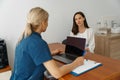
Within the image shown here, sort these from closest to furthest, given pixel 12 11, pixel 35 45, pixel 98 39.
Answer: pixel 35 45 → pixel 12 11 → pixel 98 39

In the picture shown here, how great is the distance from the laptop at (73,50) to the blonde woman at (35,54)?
0.33 metres

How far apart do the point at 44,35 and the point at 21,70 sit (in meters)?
1.50

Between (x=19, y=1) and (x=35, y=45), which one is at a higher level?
(x=19, y=1)

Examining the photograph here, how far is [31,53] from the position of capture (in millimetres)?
1246

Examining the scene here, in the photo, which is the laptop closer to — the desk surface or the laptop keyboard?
the laptop keyboard

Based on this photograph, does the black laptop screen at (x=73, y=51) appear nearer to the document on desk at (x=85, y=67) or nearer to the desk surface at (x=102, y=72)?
the document on desk at (x=85, y=67)

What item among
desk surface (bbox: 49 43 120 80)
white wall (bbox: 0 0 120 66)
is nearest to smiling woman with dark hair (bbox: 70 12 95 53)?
white wall (bbox: 0 0 120 66)

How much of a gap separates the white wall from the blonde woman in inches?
48.0

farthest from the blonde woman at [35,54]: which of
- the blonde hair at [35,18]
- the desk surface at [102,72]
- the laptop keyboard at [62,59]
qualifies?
the laptop keyboard at [62,59]

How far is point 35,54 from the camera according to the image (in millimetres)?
1231

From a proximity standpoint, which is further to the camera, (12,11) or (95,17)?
(95,17)

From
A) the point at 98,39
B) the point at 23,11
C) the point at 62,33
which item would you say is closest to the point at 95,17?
the point at 98,39

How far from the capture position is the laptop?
1669 mm

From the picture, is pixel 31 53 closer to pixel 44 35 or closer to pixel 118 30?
pixel 44 35
